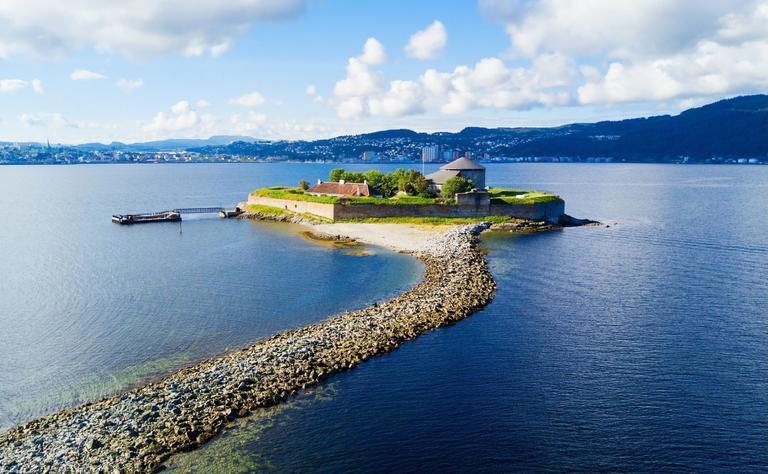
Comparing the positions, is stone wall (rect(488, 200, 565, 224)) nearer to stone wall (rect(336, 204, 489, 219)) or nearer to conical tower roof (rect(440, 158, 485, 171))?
stone wall (rect(336, 204, 489, 219))

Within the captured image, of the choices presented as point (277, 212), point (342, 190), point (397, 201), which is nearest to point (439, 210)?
point (397, 201)

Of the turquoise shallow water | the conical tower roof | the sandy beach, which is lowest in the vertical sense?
the turquoise shallow water

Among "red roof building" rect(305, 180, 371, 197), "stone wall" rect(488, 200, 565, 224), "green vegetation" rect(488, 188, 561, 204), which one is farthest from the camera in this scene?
"red roof building" rect(305, 180, 371, 197)

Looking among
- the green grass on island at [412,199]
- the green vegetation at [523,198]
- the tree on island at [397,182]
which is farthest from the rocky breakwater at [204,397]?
the tree on island at [397,182]

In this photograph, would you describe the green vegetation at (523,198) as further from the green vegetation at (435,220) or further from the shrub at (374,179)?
the shrub at (374,179)

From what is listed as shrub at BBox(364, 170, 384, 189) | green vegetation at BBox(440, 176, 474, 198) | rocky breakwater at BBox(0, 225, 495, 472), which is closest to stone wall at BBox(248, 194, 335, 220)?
shrub at BBox(364, 170, 384, 189)

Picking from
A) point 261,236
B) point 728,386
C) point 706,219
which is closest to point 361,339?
point 728,386

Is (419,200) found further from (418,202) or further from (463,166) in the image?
(463,166)
